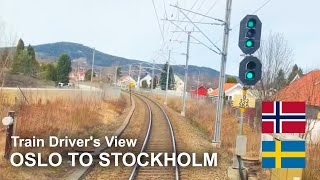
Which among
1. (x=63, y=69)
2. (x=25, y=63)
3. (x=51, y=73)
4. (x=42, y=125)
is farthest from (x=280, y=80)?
(x=51, y=73)

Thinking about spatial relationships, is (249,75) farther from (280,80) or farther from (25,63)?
(25,63)

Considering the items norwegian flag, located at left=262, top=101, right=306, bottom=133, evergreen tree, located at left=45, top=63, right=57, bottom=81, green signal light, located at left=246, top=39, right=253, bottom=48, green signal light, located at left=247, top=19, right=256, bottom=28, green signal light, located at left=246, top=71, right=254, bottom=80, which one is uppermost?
evergreen tree, located at left=45, top=63, right=57, bottom=81

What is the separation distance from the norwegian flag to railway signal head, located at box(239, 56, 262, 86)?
1624 mm

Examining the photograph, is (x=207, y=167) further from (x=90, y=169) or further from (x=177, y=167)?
(x=90, y=169)

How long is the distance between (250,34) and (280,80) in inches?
995

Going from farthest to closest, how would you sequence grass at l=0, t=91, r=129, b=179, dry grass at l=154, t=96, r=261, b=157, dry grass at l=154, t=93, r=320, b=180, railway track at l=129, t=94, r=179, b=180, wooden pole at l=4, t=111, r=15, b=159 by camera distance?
dry grass at l=154, t=96, r=261, b=157
railway track at l=129, t=94, r=179, b=180
dry grass at l=154, t=93, r=320, b=180
wooden pole at l=4, t=111, r=15, b=159
grass at l=0, t=91, r=129, b=179

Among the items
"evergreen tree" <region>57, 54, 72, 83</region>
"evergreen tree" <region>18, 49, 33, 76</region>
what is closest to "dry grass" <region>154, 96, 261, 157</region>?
"evergreen tree" <region>18, 49, 33, 76</region>

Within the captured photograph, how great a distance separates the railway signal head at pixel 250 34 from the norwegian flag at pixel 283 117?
2.13 metres

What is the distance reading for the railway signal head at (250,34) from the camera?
9.20m

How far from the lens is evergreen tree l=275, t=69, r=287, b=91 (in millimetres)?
32562

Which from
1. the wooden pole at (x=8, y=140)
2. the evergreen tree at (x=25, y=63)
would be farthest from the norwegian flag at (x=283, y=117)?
the evergreen tree at (x=25, y=63)

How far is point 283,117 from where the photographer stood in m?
7.51

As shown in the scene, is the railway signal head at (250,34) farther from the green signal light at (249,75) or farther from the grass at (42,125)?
the grass at (42,125)

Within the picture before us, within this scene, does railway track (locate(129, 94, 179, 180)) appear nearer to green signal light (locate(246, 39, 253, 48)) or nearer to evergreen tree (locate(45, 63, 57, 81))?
green signal light (locate(246, 39, 253, 48))
